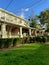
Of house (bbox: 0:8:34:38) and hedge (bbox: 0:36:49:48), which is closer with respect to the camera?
hedge (bbox: 0:36:49:48)

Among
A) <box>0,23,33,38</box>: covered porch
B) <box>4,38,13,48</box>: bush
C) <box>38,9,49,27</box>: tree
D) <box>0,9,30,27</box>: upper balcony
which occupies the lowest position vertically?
<box>4,38,13,48</box>: bush

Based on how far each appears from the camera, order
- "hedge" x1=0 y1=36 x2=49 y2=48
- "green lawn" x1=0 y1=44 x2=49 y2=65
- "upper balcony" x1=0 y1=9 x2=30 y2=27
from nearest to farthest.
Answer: "green lawn" x1=0 y1=44 x2=49 y2=65 → "hedge" x1=0 y1=36 x2=49 y2=48 → "upper balcony" x1=0 y1=9 x2=30 y2=27

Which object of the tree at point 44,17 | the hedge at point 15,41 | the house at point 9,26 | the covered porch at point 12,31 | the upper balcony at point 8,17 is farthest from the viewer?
the tree at point 44,17

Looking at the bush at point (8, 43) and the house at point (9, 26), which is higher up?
the house at point (9, 26)

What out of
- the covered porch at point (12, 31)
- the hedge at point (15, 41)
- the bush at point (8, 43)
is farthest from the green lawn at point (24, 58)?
the covered porch at point (12, 31)

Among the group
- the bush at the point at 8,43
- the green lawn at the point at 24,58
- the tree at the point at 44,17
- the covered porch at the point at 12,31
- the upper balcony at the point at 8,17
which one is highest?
the tree at the point at 44,17

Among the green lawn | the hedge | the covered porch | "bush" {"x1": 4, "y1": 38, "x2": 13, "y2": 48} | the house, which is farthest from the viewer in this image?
the house

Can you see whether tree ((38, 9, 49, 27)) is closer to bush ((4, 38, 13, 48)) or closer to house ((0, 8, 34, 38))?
house ((0, 8, 34, 38))

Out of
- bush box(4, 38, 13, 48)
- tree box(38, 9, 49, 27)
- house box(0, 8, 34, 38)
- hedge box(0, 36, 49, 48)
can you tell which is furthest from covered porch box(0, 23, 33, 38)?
tree box(38, 9, 49, 27)

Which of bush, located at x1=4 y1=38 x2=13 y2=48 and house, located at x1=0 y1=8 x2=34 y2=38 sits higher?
house, located at x1=0 y1=8 x2=34 y2=38

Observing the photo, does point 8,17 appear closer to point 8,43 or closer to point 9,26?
point 9,26

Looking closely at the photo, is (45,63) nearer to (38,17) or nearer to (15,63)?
(15,63)

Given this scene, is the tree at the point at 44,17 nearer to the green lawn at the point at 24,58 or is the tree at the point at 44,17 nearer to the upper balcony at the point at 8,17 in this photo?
the upper balcony at the point at 8,17

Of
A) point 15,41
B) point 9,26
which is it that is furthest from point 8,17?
point 15,41
